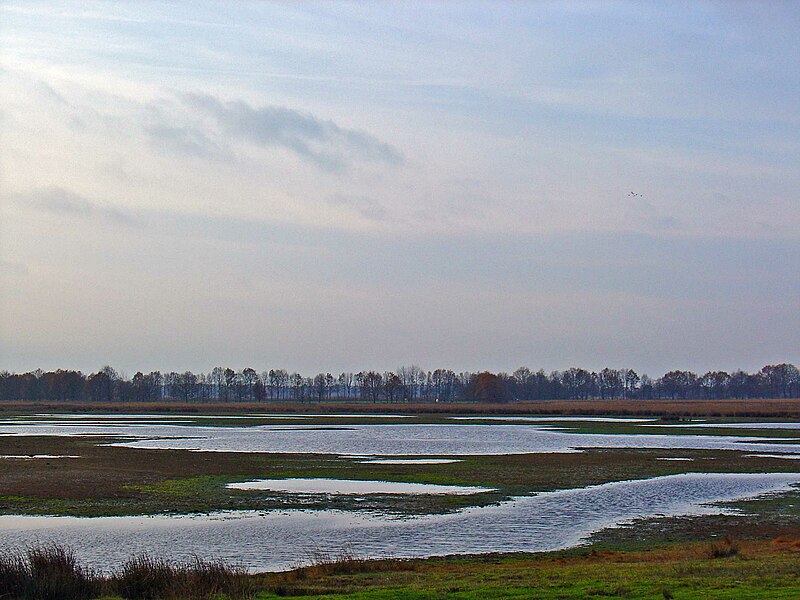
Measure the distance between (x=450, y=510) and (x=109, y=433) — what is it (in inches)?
2273

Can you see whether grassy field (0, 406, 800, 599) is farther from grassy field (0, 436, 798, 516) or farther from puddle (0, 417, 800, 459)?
puddle (0, 417, 800, 459)

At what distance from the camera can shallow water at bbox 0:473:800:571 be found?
1017 inches

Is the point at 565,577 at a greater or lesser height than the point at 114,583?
lesser

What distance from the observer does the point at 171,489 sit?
39969 mm

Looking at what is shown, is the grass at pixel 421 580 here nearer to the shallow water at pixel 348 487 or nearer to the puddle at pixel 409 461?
the shallow water at pixel 348 487

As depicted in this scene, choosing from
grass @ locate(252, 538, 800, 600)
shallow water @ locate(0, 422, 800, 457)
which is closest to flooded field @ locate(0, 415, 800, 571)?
shallow water @ locate(0, 422, 800, 457)

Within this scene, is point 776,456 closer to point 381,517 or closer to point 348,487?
point 348,487

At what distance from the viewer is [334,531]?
2956cm

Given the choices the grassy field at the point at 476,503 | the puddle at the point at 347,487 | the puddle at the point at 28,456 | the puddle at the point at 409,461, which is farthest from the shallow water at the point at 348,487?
the puddle at the point at 28,456

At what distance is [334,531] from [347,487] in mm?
12274

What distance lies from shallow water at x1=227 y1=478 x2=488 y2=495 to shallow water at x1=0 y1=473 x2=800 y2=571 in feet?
14.2

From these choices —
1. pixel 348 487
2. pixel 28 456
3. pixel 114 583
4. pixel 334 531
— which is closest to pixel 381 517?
pixel 334 531

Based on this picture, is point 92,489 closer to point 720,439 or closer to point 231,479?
point 231,479

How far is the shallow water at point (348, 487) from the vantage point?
39.9 m
